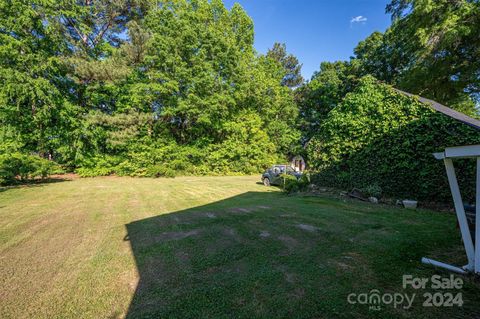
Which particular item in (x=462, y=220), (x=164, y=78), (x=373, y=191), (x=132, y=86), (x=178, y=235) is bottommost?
(x=178, y=235)

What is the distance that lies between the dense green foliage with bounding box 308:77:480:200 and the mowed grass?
1.71m

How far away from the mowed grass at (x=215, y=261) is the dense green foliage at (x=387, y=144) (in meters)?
1.71

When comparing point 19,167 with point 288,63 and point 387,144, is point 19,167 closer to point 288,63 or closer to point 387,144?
point 387,144

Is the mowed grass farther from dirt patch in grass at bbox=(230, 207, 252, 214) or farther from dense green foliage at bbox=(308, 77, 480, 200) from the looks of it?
dense green foliage at bbox=(308, 77, 480, 200)

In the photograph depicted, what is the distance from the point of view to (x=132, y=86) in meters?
16.1

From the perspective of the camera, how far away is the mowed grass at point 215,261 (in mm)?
2189

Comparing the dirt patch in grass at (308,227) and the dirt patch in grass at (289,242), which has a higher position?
the dirt patch in grass at (308,227)

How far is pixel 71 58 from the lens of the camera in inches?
554

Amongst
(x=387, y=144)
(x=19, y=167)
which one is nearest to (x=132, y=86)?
(x=19, y=167)

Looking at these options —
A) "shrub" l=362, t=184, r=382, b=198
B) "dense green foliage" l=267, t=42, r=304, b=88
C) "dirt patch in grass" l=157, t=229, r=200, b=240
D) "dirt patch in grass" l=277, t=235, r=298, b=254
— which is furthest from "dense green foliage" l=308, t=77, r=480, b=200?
"dense green foliage" l=267, t=42, r=304, b=88

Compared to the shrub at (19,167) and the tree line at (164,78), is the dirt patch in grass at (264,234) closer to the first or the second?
the tree line at (164,78)

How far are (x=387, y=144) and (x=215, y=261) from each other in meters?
7.93

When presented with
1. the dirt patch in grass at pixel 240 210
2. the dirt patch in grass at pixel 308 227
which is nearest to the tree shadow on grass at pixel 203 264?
the dirt patch in grass at pixel 240 210

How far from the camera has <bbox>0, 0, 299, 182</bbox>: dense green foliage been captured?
13.1 metres
